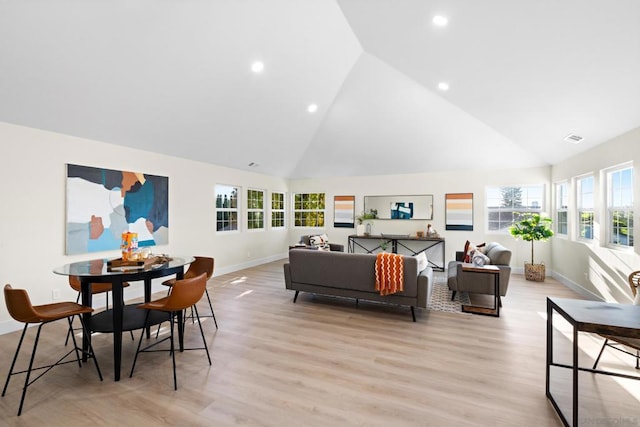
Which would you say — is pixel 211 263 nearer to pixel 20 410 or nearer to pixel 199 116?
pixel 20 410

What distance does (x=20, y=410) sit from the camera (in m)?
2.04

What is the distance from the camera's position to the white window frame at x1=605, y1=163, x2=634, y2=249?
3.85m

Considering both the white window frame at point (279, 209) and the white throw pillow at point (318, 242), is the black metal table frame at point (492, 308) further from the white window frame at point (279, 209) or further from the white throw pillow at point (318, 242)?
the white window frame at point (279, 209)

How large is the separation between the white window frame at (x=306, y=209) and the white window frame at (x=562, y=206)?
533 cm

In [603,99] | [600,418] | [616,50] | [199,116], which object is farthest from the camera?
[199,116]

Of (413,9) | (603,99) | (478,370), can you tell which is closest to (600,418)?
(478,370)

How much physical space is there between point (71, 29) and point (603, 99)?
17.5ft

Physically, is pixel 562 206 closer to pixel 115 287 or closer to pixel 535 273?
pixel 535 273

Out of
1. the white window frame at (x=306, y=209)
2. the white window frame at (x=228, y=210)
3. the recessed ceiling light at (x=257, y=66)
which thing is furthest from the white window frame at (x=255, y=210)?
the recessed ceiling light at (x=257, y=66)

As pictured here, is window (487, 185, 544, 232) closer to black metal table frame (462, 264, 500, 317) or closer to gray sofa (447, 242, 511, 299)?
gray sofa (447, 242, 511, 299)

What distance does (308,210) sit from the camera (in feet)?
29.5

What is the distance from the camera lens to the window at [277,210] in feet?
27.9

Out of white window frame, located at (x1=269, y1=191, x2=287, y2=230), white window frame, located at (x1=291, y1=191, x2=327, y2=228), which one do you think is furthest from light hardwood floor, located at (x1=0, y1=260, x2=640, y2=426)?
white window frame, located at (x1=291, y1=191, x2=327, y2=228)

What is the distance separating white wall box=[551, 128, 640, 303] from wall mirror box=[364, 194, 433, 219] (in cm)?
267
